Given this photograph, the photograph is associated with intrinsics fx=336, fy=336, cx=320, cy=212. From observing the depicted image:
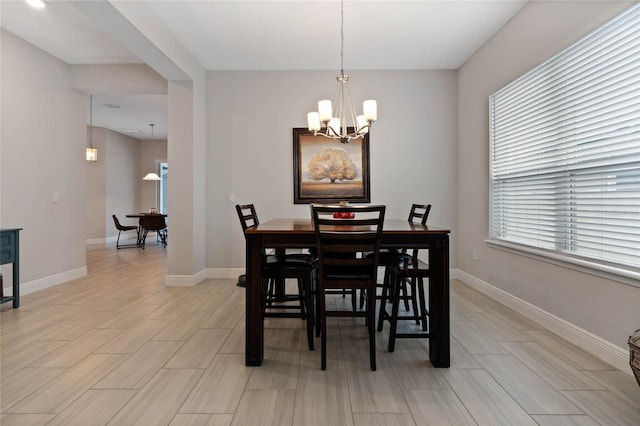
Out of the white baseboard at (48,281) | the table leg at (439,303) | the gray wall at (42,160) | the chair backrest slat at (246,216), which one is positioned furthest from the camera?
the white baseboard at (48,281)

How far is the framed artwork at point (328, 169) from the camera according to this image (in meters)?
4.50

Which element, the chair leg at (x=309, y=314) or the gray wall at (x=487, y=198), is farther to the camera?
the chair leg at (x=309, y=314)

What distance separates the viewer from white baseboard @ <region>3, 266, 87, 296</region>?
3.66 m

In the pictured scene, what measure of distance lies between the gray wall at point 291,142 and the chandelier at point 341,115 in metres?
0.14

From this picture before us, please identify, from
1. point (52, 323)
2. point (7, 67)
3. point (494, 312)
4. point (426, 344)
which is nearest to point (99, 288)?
point (52, 323)

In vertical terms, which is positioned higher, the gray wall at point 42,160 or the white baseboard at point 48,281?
the gray wall at point 42,160

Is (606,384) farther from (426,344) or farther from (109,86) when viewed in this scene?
(109,86)

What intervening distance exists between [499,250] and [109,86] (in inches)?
204

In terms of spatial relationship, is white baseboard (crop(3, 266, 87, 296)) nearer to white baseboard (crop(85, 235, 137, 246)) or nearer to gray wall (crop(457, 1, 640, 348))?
white baseboard (crop(85, 235, 137, 246))

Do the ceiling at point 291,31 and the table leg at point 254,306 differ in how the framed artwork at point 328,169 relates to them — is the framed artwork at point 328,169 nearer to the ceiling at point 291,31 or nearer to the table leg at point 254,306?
the ceiling at point 291,31

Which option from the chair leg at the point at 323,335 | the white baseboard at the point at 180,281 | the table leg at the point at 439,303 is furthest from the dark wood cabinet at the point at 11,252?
the table leg at the point at 439,303

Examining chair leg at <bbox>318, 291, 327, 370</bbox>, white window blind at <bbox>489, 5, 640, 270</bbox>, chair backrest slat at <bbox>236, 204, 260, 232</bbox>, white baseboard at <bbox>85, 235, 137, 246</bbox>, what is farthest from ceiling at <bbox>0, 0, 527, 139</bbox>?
white baseboard at <bbox>85, 235, 137, 246</bbox>

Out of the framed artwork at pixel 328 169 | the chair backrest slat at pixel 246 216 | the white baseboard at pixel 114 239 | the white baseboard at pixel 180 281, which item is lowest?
the white baseboard at pixel 180 281

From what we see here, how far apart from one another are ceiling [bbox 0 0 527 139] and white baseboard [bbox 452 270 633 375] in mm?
2661
